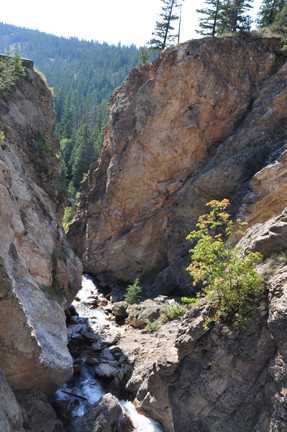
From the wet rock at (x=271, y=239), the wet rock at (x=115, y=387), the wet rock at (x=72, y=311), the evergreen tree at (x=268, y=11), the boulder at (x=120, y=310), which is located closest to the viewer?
the wet rock at (x=271, y=239)

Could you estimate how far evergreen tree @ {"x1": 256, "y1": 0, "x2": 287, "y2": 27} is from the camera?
91.0ft

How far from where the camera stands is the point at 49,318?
35.6 feet

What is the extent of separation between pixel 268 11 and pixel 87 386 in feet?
115

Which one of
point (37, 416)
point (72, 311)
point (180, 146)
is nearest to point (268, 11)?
point (180, 146)

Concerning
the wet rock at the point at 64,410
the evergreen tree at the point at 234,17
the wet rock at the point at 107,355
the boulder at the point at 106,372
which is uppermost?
the evergreen tree at the point at 234,17

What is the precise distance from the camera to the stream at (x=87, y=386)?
10562 millimetres

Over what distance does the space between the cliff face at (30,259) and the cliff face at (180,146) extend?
26.9 ft

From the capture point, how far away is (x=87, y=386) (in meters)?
12.5

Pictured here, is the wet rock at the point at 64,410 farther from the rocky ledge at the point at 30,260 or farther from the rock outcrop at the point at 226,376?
the rock outcrop at the point at 226,376

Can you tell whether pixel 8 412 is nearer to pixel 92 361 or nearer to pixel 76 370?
pixel 76 370

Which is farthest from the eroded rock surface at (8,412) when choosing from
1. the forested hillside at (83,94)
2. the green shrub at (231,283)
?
the forested hillside at (83,94)

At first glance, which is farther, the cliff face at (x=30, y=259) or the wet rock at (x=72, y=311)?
the wet rock at (x=72, y=311)

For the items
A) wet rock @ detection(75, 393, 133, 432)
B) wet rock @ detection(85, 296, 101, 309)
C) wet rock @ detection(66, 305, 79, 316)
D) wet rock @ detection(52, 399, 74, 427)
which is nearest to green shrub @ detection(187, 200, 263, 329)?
wet rock @ detection(75, 393, 133, 432)

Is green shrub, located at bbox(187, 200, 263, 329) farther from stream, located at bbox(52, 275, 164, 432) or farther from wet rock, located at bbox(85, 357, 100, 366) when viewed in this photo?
wet rock, located at bbox(85, 357, 100, 366)
